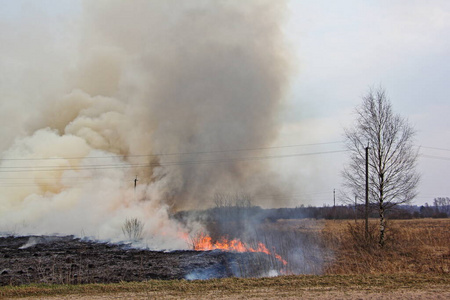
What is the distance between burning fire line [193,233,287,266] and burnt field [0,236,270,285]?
229 centimetres

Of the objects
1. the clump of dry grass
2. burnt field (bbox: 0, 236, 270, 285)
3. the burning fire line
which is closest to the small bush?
the burning fire line

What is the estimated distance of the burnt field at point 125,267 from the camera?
1778 cm

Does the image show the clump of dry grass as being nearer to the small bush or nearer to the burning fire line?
the burning fire line

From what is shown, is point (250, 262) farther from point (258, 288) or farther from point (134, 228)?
point (134, 228)

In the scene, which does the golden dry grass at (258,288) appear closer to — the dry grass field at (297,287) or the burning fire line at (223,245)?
the dry grass field at (297,287)

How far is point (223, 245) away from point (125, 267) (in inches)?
382

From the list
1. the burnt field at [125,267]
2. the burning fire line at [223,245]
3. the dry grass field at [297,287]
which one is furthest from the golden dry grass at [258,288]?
the burning fire line at [223,245]

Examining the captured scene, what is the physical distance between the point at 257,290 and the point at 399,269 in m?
8.36

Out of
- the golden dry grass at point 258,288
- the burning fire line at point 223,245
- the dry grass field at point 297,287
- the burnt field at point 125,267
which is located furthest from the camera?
the burning fire line at point 223,245

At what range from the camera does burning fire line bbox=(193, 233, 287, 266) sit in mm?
25578

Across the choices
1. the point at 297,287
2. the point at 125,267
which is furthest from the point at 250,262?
the point at 297,287

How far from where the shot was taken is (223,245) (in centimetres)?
2866

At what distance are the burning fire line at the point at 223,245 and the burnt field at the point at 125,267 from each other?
2291 mm

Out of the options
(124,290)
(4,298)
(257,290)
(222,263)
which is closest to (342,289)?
(257,290)
